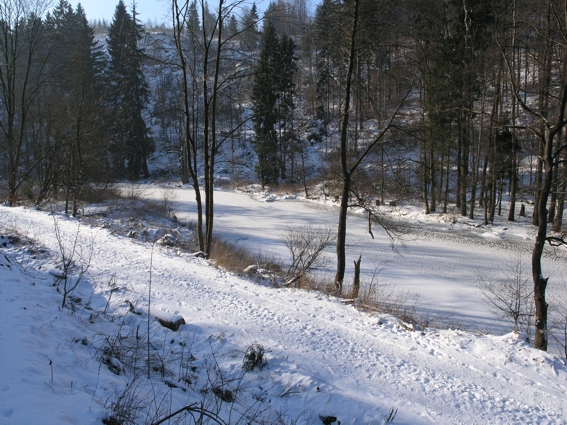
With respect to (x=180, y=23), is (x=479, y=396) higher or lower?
lower

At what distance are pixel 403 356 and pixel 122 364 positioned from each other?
3.36 m

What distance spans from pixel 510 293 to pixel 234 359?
8.30m

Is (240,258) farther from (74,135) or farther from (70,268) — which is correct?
(74,135)

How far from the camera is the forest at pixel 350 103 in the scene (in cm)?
808

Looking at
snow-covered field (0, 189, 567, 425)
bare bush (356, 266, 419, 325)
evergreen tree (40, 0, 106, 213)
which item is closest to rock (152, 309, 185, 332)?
snow-covered field (0, 189, 567, 425)

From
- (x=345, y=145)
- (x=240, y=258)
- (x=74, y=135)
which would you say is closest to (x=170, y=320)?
(x=345, y=145)

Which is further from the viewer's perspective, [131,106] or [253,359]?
[131,106]

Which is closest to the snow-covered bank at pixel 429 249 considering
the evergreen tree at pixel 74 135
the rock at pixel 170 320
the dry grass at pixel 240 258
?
the dry grass at pixel 240 258

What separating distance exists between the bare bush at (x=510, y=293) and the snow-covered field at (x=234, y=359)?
3.93 metres

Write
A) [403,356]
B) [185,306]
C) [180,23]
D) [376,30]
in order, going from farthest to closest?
[180,23] < [376,30] < [185,306] < [403,356]

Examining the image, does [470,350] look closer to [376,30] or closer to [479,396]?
[479,396]

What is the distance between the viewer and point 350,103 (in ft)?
47.9

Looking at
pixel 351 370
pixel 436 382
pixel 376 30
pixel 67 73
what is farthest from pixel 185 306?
pixel 67 73

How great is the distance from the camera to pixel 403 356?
172 inches
